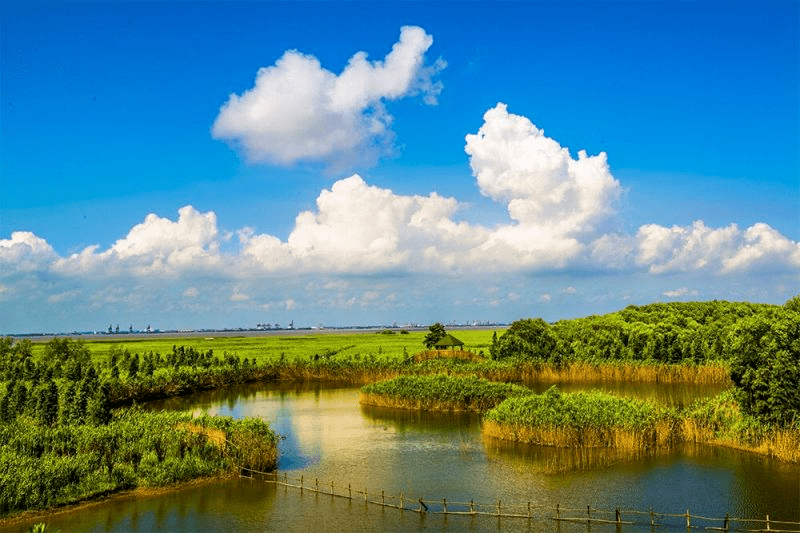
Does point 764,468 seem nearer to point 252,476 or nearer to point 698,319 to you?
point 252,476

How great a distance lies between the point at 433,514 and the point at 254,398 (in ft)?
102

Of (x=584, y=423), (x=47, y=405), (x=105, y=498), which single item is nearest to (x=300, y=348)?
(x=47, y=405)

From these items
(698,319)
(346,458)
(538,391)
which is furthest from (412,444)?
(698,319)

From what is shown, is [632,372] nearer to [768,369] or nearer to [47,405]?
[768,369]

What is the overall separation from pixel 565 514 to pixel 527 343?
41542 mm


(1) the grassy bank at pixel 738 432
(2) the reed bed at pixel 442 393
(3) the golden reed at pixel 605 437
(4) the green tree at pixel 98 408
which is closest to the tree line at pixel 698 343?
(1) the grassy bank at pixel 738 432

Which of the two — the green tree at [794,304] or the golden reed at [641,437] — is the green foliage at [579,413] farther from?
the green tree at [794,304]

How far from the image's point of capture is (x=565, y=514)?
19.9 m

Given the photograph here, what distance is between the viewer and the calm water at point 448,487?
19.8m

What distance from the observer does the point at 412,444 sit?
3053 centimetres

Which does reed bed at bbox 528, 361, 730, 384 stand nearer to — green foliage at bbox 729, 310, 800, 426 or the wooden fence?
green foliage at bbox 729, 310, 800, 426

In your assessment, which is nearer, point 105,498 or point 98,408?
point 105,498

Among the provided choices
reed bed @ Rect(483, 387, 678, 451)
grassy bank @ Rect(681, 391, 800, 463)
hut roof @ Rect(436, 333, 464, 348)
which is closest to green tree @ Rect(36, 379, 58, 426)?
reed bed @ Rect(483, 387, 678, 451)

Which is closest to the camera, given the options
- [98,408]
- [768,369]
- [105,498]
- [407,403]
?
[105,498]
